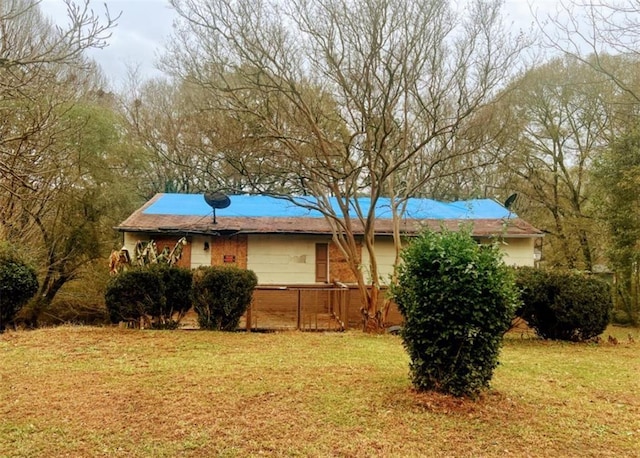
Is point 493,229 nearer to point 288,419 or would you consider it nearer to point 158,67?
point 158,67

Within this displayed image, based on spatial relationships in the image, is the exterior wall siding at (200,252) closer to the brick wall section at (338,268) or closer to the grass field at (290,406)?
the brick wall section at (338,268)

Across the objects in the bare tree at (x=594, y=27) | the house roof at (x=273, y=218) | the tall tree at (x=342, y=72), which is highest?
the bare tree at (x=594, y=27)

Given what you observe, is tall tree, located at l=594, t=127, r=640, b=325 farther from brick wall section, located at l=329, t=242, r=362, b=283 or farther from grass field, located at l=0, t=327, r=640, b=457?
grass field, located at l=0, t=327, r=640, b=457

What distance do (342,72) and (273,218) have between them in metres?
6.28

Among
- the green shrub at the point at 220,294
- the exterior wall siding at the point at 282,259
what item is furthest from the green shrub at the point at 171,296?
the exterior wall siding at the point at 282,259

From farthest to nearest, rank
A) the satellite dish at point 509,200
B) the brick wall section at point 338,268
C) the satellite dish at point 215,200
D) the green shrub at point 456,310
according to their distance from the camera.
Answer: the satellite dish at point 509,200 < the brick wall section at point 338,268 < the satellite dish at point 215,200 < the green shrub at point 456,310

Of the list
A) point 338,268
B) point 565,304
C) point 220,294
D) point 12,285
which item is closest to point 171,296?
point 220,294

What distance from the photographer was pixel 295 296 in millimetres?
11898

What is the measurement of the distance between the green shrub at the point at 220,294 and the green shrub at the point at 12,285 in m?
4.06

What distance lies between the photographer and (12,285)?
9797mm


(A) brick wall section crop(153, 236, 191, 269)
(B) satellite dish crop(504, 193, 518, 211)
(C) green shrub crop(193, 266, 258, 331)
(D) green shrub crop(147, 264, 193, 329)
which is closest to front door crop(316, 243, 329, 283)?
(A) brick wall section crop(153, 236, 191, 269)

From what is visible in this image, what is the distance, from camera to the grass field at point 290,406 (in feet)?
11.2

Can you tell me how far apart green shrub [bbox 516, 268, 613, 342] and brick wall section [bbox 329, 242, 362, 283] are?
5.62m

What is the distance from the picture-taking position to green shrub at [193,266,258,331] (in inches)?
354
